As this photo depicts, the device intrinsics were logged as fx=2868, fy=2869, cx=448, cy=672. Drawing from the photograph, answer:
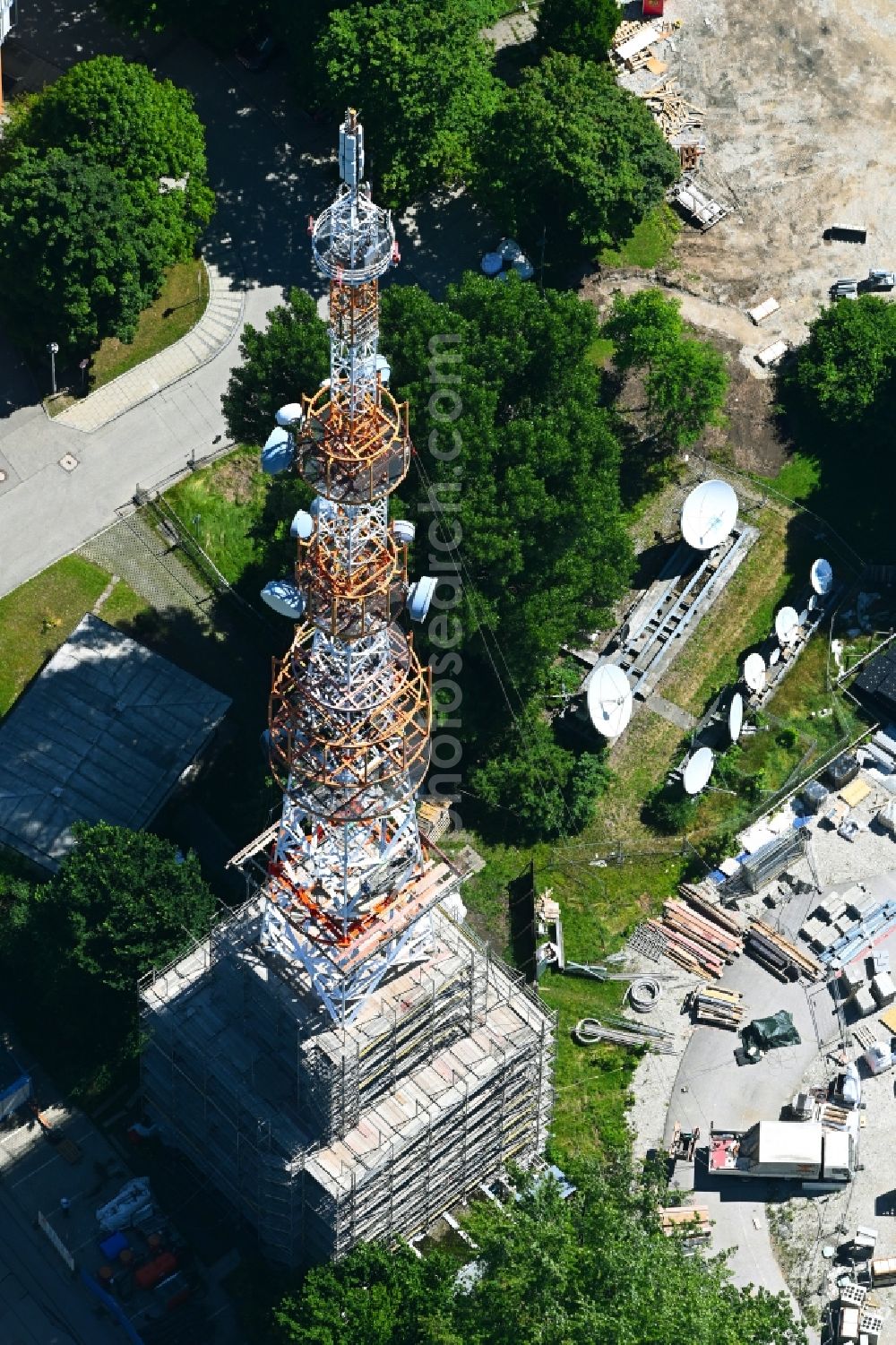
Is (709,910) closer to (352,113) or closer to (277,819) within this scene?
(277,819)

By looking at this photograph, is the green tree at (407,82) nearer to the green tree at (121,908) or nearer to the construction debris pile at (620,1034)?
the green tree at (121,908)

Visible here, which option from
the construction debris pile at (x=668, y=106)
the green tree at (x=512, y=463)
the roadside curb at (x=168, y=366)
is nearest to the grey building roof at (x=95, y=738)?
the roadside curb at (x=168, y=366)

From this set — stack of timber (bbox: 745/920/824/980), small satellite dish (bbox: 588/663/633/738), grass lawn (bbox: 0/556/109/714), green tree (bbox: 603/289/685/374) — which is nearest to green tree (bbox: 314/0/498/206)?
green tree (bbox: 603/289/685/374)

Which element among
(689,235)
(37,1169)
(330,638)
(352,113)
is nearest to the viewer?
(352,113)

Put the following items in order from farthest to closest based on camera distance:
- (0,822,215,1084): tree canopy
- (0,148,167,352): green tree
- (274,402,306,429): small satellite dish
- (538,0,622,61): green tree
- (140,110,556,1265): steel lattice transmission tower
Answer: (538,0,622,61): green tree, (0,148,167,352): green tree, (0,822,215,1084): tree canopy, (274,402,306,429): small satellite dish, (140,110,556,1265): steel lattice transmission tower

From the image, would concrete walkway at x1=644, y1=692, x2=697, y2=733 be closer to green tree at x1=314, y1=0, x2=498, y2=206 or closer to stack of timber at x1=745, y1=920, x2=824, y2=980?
stack of timber at x1=745, y1=920, x2=824, y2=980

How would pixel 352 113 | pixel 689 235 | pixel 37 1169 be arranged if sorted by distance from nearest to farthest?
pixel 352 113 < pixel 37 1169 < pixel 689 235

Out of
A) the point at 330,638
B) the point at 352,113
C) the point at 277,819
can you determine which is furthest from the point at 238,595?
the point at 352,113
